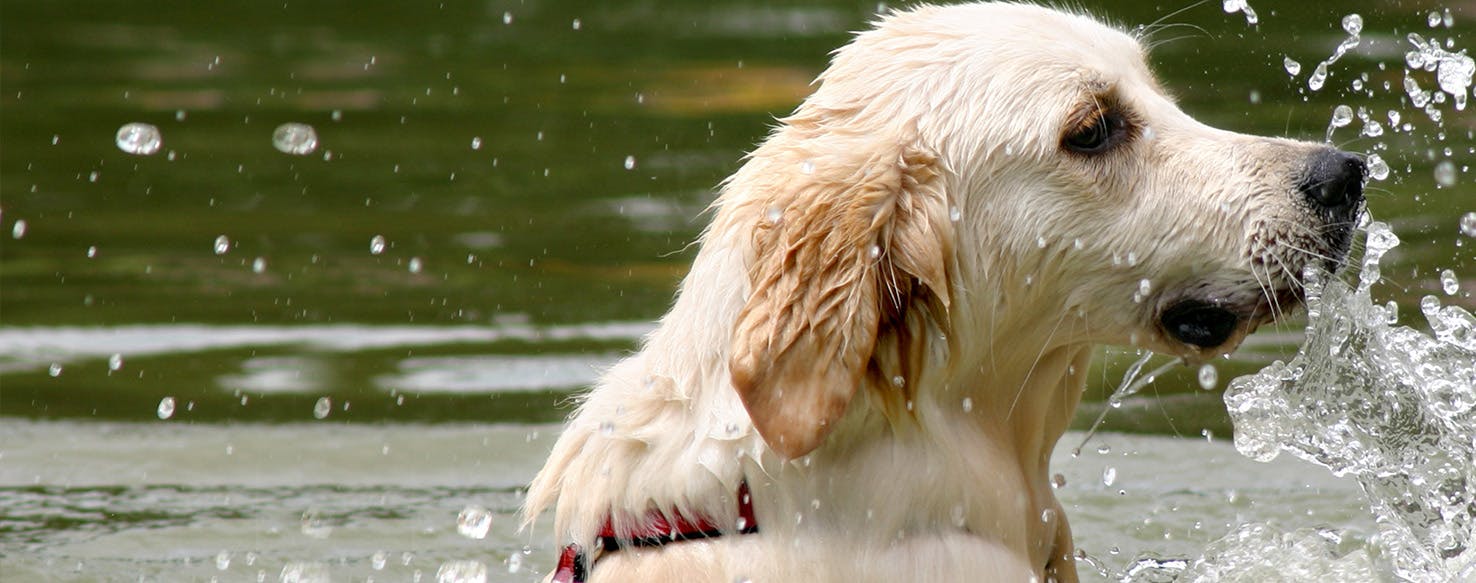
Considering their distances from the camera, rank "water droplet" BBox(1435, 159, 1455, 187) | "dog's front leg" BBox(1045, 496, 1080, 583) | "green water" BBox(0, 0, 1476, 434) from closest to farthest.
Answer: "dog's front leg" BBox(1045, 496, 1080, 583) < "green water" BBox(0, 0, 1476, 434) < "water droplet" BBox(1435, 159, 1455, 187)

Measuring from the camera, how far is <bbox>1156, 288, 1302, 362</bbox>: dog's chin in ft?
15.1

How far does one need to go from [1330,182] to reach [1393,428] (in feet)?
4.16

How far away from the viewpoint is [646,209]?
1099 centimetres

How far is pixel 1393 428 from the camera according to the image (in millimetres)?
5598

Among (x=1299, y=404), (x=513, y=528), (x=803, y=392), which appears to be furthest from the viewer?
(x=513, y=528)

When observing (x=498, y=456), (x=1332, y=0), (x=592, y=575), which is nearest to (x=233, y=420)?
(x=498, y=456)

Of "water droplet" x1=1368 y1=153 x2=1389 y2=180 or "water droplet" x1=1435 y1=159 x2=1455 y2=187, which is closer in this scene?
"water droplet" x1=1368 y1=153 x2=1389 y2=180

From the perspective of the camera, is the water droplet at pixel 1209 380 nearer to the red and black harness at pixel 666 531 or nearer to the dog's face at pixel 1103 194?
the dog's face at pixel 1103 194

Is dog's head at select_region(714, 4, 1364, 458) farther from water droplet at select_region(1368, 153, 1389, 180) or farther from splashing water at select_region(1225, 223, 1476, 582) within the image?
splashing water at select_region(1225, 223, 1476, 582)

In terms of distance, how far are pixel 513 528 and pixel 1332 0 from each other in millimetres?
9619

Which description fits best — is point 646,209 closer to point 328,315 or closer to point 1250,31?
point 328,315

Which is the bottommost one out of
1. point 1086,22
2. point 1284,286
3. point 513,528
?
point 513,528

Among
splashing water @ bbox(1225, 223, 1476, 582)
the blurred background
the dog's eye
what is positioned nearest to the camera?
the dog's eye

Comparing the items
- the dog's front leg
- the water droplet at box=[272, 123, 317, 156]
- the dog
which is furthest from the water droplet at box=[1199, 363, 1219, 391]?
the water droplet at box=[272, 123, 317, 156]
